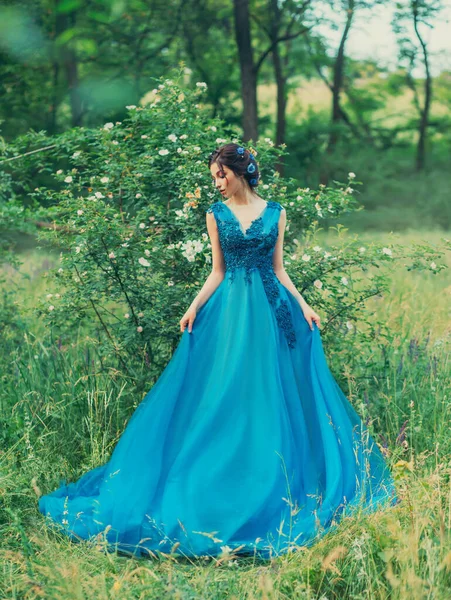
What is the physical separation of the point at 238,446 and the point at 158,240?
1.77m

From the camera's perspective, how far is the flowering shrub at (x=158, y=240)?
16.1 ft

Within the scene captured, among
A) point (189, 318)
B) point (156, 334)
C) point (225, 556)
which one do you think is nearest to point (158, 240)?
point (156, 334)

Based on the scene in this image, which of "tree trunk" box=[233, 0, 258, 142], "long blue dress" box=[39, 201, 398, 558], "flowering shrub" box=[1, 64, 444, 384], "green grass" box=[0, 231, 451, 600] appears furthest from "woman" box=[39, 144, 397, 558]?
"tree trunk" box=[233, 0, 258, 142]

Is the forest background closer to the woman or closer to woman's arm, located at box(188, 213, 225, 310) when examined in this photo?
the woman

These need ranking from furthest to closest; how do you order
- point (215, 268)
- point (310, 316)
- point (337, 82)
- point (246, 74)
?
point (337, 82), point (246, 74), point (215, 268), point (310, 316)

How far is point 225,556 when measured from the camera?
2770 mm

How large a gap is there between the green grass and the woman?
0.55 feet

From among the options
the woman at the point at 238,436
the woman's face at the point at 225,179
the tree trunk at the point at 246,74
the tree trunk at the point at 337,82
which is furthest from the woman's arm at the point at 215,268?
the tree trunk at the point at 337,82

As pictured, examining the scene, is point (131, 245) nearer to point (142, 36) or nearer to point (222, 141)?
point (222, 141)

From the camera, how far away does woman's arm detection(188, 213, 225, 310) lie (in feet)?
14.0

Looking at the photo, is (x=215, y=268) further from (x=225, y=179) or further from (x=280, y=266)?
(x=225, y=179)

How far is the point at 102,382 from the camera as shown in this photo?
5055 mm

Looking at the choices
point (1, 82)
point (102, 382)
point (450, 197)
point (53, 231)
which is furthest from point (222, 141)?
point (450, 197)

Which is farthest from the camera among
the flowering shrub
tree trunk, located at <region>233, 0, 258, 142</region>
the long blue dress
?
tree trunk, located at <region>233, 0, 258, 142</region>
